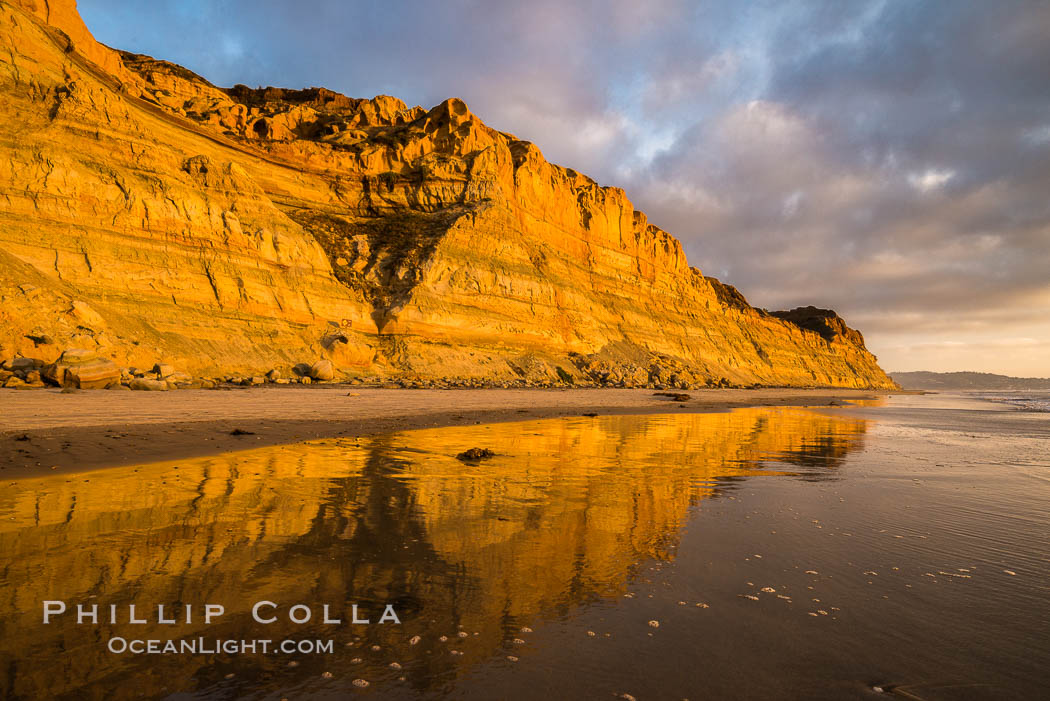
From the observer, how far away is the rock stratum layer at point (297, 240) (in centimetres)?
2064

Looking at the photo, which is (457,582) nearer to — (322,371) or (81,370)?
(81,370)

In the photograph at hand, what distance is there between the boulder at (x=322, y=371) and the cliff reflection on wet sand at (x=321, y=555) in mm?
15414

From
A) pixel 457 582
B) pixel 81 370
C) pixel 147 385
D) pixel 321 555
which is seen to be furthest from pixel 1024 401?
pixel 81 370

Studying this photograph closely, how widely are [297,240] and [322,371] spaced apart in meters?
10.8

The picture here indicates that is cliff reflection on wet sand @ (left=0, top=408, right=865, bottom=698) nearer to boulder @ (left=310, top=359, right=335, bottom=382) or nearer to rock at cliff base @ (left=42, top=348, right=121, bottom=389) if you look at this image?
rock at cliff base @ (left=42, top=348, right=121, bottom=389)

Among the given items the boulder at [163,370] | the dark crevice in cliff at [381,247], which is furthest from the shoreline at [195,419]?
the dark crevice in cliff at [381,247]

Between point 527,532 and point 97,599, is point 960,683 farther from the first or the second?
point 97,599

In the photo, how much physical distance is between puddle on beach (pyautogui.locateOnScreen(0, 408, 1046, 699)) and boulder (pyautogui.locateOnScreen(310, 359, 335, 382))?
1670 centimetres

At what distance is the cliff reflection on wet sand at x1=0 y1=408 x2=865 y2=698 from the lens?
233 centimetres

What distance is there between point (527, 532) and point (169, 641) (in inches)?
111

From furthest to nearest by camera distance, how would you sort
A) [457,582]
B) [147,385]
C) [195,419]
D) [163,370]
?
1. [163,370]
2. [147,385]
3. [195,419]
4. [457,582]

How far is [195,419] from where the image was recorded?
37.4ft

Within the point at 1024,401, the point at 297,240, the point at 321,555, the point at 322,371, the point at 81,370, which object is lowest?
the point at 321,555

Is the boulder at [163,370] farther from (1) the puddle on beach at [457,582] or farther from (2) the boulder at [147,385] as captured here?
(1) the puddle on beach at [457,582]
